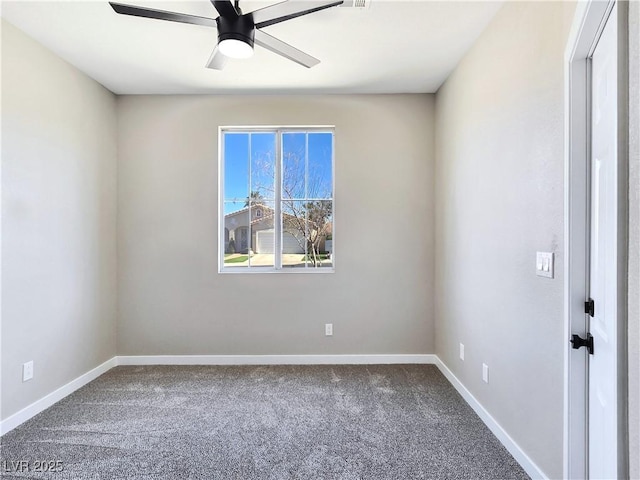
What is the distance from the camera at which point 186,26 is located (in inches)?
89.4

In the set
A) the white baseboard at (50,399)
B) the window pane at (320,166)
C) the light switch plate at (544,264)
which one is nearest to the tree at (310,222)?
the window pane at (320,166)

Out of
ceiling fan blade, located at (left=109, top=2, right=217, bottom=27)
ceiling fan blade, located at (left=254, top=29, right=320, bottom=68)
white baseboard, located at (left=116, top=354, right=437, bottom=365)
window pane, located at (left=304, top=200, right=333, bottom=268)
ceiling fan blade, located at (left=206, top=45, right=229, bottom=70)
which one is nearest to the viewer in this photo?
ceiling fan blade, located at (left=109, top=2, right=217, bottom=27)

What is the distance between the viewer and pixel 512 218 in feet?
6.55

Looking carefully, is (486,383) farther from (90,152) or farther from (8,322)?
(90,152)

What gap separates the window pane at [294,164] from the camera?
11.5ft

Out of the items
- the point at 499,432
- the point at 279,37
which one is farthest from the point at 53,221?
the point at 499,432

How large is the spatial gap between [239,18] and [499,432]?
2.89 meters

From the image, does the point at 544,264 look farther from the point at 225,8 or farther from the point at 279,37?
the point at 279,37

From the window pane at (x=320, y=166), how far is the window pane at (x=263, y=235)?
47cm

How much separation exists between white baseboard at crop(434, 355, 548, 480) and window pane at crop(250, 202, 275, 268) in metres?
2.03

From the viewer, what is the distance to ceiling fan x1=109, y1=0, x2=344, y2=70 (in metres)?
1.73

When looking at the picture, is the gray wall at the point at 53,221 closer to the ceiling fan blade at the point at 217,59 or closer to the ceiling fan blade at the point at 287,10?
the ceiling fan blade at the point at 217,59
